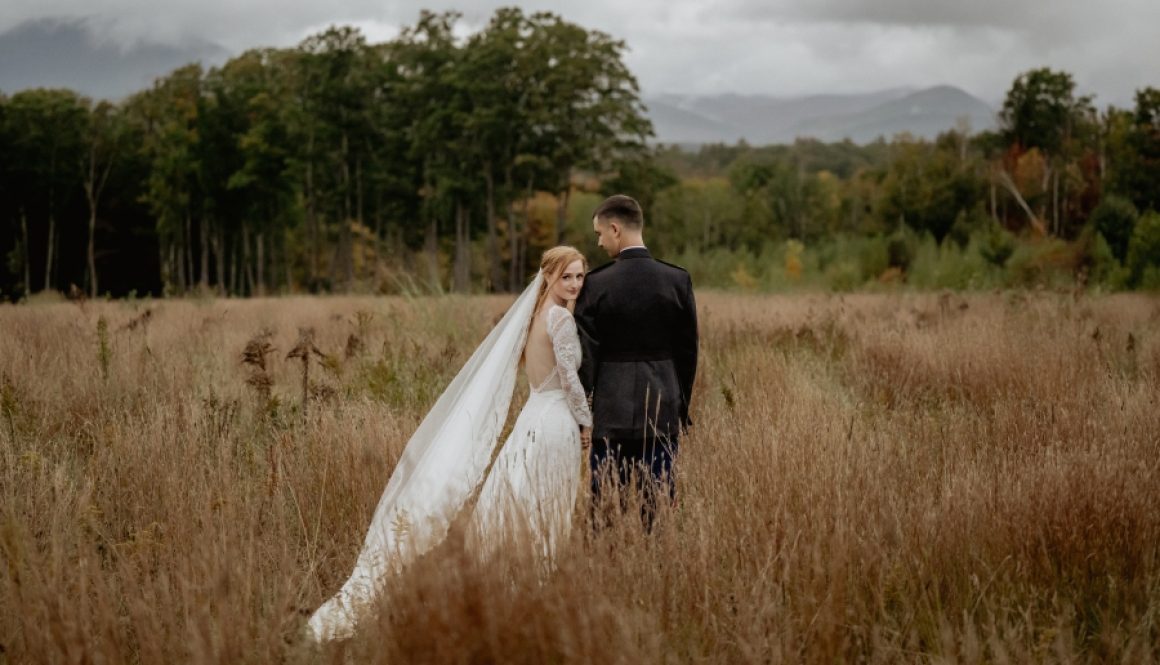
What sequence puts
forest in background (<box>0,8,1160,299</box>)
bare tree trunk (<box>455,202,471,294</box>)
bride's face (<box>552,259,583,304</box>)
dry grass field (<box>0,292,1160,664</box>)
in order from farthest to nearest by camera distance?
1. bare tree trunk (<box>455,202,471,294</box>)
2. forest in background (<box>0,8,1160,299</box>)
3. bride's face (<box>552,259,583,304</box>)
4. dry grass field (<box>0,292,1160,664</box>)

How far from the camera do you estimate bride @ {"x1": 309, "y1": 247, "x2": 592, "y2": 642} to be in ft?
14.4

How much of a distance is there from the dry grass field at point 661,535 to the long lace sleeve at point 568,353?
0.82m

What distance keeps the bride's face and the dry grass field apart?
47.7 inches

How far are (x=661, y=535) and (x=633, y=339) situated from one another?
130 cm

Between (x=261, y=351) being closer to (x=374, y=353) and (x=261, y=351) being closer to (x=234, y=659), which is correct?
(x=374, y=353)

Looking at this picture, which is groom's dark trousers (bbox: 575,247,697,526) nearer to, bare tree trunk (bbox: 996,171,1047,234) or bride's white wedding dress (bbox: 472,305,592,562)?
bride's white wedding dress (bbox: 472,305,592,562)

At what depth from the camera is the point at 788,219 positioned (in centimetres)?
6338

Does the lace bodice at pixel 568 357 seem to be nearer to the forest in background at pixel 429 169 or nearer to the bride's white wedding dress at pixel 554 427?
the bride's white wedding dress at pixel 554 427

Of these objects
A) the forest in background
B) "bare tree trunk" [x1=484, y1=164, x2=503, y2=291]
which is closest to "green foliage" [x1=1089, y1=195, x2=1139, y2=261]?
the forest in background

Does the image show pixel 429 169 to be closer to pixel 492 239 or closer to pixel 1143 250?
pixel 492 239

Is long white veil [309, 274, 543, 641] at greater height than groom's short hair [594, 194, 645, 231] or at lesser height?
lesser

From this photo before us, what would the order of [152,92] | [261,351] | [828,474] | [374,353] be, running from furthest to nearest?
1. [152,92]
2. [374,353]
3. [261,351]
4. [828,474]

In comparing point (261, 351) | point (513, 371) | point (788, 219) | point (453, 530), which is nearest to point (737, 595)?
point (453, 530)

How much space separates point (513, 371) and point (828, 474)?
2018 millimetres
